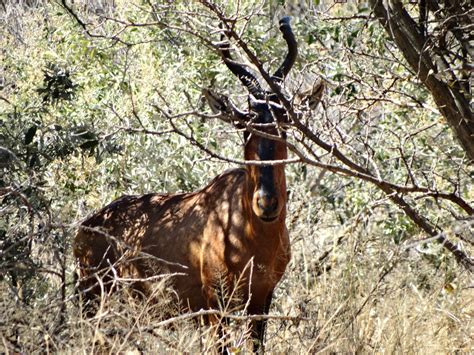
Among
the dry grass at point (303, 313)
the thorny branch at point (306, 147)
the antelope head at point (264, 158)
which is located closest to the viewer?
the thorny branch at point (306, 147)

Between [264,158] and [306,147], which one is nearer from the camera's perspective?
[306,147]

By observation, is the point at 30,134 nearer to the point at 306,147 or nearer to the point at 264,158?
the point at 264,158

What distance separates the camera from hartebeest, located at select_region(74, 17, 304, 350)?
5.91 meters

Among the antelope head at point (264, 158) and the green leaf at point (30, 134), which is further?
the green leaf at point (30, 134)

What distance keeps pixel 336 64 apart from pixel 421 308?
2.19 m

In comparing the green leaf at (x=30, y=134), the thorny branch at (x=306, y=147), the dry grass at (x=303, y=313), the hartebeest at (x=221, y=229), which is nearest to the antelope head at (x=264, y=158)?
the hartebeest at (x=221, y=229)

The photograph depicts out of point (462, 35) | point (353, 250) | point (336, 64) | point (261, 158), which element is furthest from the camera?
point (336, 64)

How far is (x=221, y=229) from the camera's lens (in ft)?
21.1

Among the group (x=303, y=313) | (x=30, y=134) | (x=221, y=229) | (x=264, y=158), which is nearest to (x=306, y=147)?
(x=303, y=313)

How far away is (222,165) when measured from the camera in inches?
326

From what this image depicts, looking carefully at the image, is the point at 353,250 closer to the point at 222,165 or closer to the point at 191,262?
the point at 191,262

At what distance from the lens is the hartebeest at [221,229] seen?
591 centimetres

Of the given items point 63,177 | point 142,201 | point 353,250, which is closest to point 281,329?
point 353,250

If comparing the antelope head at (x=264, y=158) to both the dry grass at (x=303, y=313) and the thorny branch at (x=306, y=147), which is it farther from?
the thorny branch at (x=306, y=147)
